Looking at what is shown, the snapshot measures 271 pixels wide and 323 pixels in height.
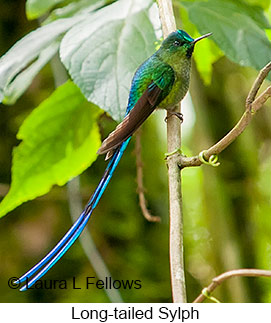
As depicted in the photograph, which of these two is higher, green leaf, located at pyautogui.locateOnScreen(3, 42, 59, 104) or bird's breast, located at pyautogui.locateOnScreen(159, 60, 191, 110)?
green leaf, located at pyautogui.locateOnScreen(3, 42, 59, 104)

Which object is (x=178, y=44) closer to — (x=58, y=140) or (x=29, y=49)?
(x=29, y=49)

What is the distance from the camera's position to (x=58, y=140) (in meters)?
1.14

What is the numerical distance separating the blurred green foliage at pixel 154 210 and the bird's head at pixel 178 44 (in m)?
0.50

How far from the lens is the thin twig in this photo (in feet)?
2.04

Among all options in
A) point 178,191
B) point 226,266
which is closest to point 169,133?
point 178,191

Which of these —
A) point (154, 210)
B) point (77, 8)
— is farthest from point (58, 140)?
point (154, 210)

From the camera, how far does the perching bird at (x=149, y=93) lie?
810 mm

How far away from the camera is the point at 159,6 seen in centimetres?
88

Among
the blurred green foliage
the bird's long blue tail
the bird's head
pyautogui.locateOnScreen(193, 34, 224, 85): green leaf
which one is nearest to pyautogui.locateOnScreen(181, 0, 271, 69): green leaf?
the bird's head

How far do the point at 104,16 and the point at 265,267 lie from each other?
806 mm

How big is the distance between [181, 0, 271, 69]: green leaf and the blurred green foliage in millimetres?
419

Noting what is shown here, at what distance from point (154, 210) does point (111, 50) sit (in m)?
0.79

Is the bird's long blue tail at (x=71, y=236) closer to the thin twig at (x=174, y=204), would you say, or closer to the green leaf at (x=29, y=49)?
the thin twig at (x=174, y=204)

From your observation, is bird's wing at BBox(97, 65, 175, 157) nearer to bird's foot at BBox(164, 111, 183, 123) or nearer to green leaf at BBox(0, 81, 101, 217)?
bird's foot at BBox(164, 111, 183, 123)
